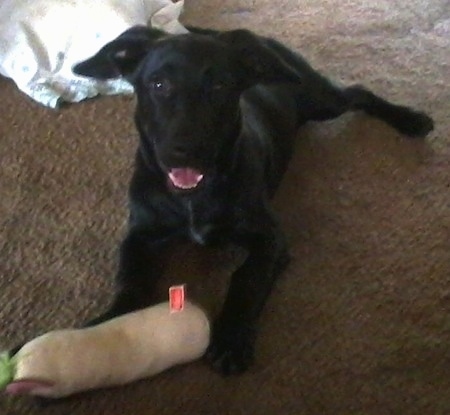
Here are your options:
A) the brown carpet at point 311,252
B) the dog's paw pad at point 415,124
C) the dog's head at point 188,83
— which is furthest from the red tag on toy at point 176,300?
the dog's paw pad at point 415,124

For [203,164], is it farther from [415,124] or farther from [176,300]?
[415,124]

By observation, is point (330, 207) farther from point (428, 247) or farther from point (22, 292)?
point (22, 292)

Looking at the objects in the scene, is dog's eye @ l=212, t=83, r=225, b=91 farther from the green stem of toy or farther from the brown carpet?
the green stem of toy

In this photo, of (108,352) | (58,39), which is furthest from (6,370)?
(58,39)

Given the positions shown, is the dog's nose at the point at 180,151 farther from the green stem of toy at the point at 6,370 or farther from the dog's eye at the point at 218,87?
the green stem of toy at the point at 6,370

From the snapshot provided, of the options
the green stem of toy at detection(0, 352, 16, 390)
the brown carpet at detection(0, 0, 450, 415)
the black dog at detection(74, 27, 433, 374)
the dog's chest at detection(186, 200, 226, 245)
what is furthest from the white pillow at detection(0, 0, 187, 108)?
the green stem of toy at detection(0, 352, 16, 390)

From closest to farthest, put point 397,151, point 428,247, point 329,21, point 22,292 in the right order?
point 22,292 < point 428,247 < point 397,151 < point 329,21

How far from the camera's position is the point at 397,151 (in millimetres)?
2160

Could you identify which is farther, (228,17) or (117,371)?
(228,17)

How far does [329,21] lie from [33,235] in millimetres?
1340

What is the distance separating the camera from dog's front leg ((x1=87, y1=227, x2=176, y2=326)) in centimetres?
164

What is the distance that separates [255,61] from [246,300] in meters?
0.48

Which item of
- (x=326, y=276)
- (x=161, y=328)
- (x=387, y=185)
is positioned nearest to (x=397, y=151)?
(x=387, y=185)

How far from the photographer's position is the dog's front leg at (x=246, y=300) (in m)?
1.55
